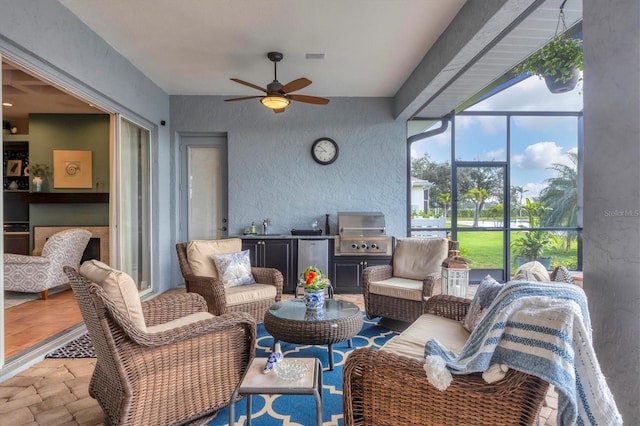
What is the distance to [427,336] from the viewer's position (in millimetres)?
2039

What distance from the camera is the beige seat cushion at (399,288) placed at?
3.19 m

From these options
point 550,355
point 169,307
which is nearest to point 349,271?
point 169,307

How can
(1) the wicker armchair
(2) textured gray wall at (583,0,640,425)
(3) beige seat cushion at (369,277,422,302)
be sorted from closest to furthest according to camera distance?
(1) the wicker armchair < (2) textured gray wall at (583,0,640,425) < (3) beige seat cushion at (369,277,422,302)

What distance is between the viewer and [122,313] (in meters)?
1.58

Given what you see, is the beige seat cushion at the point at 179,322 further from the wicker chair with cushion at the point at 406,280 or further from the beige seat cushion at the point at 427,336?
the wicker chair with cushion at the point at 406,280

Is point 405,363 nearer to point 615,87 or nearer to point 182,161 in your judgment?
point 615,87

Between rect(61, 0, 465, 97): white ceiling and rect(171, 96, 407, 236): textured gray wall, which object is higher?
rect(61, 0, 465, 97): white ceiling

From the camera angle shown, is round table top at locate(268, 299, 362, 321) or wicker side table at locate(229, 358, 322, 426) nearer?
wicker side table at locate(229, 358, 322, 426)

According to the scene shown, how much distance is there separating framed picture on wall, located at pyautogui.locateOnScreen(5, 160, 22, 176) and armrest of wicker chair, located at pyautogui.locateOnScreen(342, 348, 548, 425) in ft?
23.5

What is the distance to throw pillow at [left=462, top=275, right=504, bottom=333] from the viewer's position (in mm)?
2032

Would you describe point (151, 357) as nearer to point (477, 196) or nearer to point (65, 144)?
point (477, 196)

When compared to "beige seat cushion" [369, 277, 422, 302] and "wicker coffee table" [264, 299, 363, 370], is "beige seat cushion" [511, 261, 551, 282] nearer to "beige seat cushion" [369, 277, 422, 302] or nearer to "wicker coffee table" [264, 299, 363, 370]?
"wicker coffee table" [264, 299, 363, 370]

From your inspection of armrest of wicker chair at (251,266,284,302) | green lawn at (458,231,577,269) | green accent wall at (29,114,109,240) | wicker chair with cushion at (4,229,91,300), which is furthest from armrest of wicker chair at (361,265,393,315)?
green accent wall at (29,114,109,240)

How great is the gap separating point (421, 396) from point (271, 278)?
7.53ft
